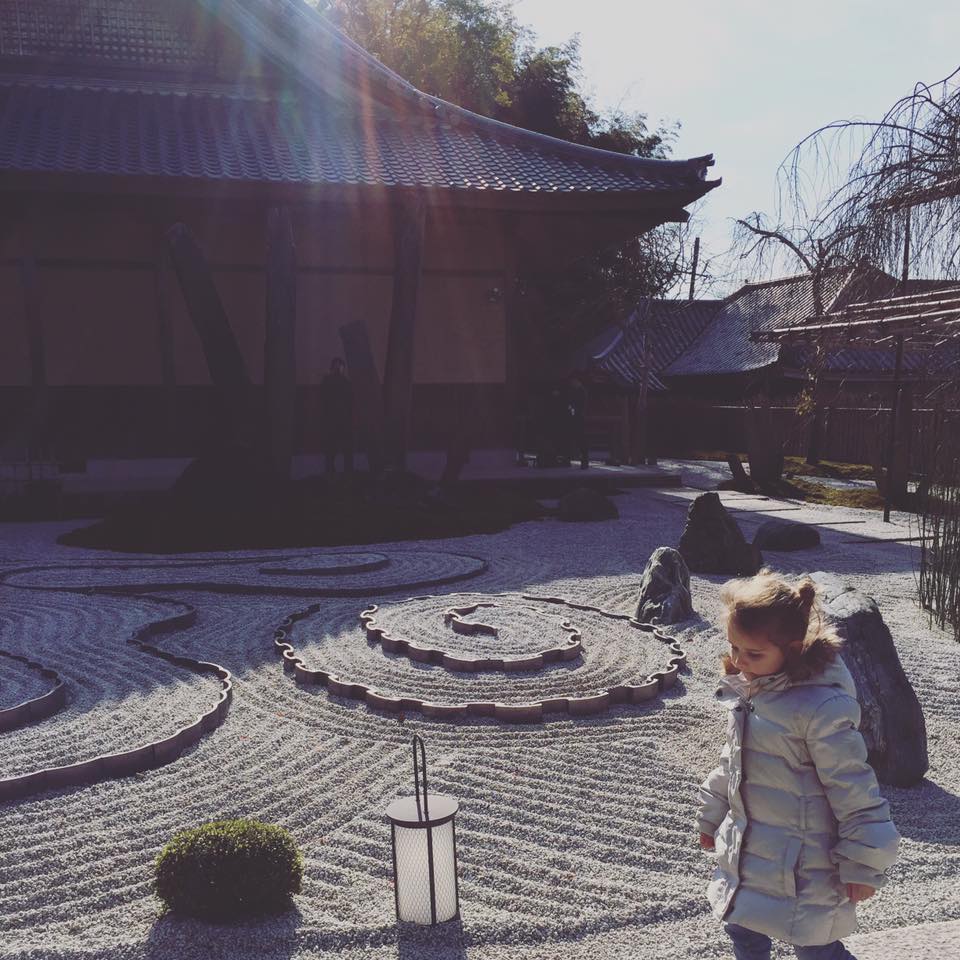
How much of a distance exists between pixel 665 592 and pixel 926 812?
3.05 metres

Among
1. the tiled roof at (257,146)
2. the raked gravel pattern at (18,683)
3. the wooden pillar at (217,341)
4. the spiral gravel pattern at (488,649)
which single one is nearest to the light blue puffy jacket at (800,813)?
the spiral gravel pattern at (488,649)

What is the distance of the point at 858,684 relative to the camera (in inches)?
162

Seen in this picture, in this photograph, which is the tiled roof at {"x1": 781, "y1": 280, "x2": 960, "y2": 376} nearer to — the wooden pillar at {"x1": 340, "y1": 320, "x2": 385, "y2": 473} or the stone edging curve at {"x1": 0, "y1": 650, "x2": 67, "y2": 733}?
the wooden pillar at {"x1": 340, "y1": 320, "x2": 385, "y2": 473}

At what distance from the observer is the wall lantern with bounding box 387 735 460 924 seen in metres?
2.82

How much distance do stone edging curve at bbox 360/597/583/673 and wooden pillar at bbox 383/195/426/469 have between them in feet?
17.2

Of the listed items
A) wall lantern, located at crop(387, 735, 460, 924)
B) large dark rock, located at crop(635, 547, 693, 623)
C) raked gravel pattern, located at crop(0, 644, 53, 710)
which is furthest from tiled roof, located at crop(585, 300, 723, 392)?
wall lantern, located at crop(387, 735, 460, 924)

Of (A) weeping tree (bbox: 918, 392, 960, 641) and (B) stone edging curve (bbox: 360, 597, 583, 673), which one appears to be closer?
(B) stone edging curve (bbox: 360, 597, 583, 673)

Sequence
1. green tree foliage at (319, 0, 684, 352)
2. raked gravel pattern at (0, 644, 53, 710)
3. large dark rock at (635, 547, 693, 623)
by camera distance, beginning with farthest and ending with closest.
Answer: green tree foliage at (319, 0, 684, 352) → large dark rock at (635, 547, 693, 623) → raked gravel pattern at (0, 644, 53, 710)

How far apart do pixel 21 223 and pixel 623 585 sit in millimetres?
8818

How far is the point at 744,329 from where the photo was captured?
1117 inches

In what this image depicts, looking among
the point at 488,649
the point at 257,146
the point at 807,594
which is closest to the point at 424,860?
the point at 807,594

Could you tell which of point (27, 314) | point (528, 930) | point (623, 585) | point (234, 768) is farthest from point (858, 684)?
point (27, 314)

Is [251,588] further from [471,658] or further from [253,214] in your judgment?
[253,214]

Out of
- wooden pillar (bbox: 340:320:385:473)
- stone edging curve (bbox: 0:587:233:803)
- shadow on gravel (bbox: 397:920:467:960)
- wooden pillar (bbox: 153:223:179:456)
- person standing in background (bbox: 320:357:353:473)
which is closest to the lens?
shadow on gravel (bbox: 397:920:467:960)
